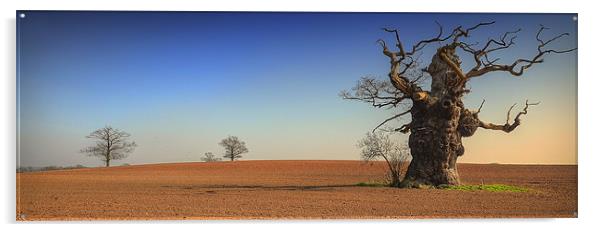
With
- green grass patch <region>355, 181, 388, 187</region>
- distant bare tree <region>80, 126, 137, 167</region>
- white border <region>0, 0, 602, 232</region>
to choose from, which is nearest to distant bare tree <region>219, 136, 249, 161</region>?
white border <region>0, 0, 602, 232</region>

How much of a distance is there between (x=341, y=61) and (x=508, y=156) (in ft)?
7.97

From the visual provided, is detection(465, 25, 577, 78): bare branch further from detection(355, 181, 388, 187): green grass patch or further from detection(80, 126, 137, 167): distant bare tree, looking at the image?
detection(80, 126, 137, 167): distant bare tree

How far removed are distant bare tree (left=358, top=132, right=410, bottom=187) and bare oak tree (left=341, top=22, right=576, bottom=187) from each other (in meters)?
0.14

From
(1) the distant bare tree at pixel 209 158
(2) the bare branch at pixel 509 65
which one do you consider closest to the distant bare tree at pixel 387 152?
(2) the bare branch at pixel 509 65

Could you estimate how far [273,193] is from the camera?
29.2 feet

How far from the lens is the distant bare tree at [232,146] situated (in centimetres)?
888

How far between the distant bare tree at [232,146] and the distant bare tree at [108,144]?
1.18 m

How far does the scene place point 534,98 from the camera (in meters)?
8.72

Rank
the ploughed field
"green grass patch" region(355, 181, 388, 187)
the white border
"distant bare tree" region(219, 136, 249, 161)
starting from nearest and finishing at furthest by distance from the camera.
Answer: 1. the white border
2. the ploughed field
3. "distant bare tree" region(219, 136, 249, 161)
4. "green grass patch" region(355, 181, 388, 187)

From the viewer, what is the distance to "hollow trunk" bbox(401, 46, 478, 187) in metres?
9.32

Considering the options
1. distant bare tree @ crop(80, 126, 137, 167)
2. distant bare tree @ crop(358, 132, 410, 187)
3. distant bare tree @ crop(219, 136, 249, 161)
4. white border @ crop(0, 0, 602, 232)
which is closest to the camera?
white border @ crop(0, 0, 602, 232)

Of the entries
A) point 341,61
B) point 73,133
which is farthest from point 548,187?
point 73,133

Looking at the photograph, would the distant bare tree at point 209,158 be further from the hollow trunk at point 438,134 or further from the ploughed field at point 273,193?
the hollow trunk at point 438,134

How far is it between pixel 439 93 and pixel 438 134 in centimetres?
54
